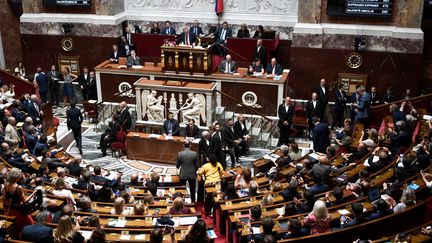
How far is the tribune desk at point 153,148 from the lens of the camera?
14156mm

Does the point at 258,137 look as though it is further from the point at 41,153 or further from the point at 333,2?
the point at 41,153

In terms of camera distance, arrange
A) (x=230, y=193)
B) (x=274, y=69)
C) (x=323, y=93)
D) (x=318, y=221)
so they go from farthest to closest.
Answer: (x=274, y=69) < (x=323, y=93) < (x=230, y=193) < (x=318, y=221)

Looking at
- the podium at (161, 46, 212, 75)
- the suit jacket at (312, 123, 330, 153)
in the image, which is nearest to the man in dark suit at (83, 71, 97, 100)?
the podium at (161, 46, 212, 75)

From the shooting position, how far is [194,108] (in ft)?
50.1

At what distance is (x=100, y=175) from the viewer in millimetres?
11016

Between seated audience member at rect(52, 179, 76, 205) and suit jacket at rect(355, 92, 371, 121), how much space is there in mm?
8734

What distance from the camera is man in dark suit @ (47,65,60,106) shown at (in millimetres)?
18750

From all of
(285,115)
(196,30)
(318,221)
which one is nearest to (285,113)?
(285,115)

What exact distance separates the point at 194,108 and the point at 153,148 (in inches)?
70.3

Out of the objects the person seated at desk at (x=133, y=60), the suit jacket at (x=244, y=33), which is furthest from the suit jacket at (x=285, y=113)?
the person seated at desk at (x=133, y=60)

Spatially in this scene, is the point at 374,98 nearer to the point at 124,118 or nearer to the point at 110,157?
the point at 124,118

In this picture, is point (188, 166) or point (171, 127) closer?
point (188, 166)

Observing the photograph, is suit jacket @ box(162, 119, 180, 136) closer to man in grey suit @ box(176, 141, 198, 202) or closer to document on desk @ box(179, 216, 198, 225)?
man in grey suit @ box(176, 141, 198, 202)

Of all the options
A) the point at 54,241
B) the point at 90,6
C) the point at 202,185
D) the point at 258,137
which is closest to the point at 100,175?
the point at 202,185
